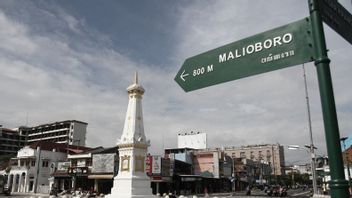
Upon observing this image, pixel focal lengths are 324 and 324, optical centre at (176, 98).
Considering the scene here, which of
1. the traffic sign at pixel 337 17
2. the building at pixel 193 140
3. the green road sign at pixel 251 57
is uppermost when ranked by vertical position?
the building at pixel 193 140

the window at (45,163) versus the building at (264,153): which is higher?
the building at (264,153)

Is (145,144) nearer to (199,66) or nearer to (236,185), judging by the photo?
(199,66)

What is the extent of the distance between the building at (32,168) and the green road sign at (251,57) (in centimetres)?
5072

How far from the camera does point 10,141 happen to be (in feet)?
290

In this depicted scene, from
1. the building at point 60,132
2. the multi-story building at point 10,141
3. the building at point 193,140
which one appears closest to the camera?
the building at point 193,140

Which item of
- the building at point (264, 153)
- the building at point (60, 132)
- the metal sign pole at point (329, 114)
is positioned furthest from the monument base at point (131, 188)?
the building at point (264, 153)

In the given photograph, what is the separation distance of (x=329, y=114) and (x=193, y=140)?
6065 centimetres

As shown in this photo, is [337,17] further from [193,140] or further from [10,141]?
[10,141]

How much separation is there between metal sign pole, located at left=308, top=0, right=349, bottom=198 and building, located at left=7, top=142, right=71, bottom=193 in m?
51.9

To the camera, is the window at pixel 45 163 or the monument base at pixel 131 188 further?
the window at pixel 45 163

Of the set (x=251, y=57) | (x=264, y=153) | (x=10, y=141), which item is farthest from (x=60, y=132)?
(x=251, y=57)

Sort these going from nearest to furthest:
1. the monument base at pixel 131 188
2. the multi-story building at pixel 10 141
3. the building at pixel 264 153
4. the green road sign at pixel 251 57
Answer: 1. the green road sign at pixel 251 57
2. the monument base at pixel 131 188
3. the multi-story building at pixel 10 141
4. the building at pixel 264 153

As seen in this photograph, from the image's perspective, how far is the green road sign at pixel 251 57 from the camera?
3100mm

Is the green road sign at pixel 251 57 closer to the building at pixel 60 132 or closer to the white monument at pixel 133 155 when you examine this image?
the white monument at pixel 133 155
